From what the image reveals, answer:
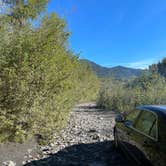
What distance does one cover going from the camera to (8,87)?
8.41m

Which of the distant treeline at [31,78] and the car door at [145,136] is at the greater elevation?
the distant treeline at [31,78]

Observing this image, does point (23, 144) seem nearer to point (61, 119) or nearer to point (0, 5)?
point (61, 119)

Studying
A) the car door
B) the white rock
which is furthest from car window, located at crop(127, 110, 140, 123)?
the white rock

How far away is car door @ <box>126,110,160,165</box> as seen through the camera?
4371 mm

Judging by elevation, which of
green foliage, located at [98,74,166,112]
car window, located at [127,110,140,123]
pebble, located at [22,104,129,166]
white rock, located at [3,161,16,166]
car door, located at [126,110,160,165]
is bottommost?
white rock, located at [3,161,16,166]

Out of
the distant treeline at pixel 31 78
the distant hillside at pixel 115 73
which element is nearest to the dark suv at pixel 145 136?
the distant treeline at pixel 31 78

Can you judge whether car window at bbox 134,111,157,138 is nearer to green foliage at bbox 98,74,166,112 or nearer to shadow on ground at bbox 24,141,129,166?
shadow on ground at bbox 24,141,129,166

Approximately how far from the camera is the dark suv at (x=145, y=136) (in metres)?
4.27

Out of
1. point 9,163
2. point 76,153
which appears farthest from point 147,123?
point 9,163

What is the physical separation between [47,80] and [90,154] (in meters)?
2.97

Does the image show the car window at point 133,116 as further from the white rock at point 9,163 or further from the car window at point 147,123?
the white rock at point 9,163

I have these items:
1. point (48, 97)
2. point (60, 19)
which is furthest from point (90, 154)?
point (60, 19)

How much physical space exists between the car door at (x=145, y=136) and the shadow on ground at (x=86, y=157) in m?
1.21

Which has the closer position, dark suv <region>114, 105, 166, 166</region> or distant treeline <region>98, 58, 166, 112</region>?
dark suv <region>114, 105, 166, 166</region>
